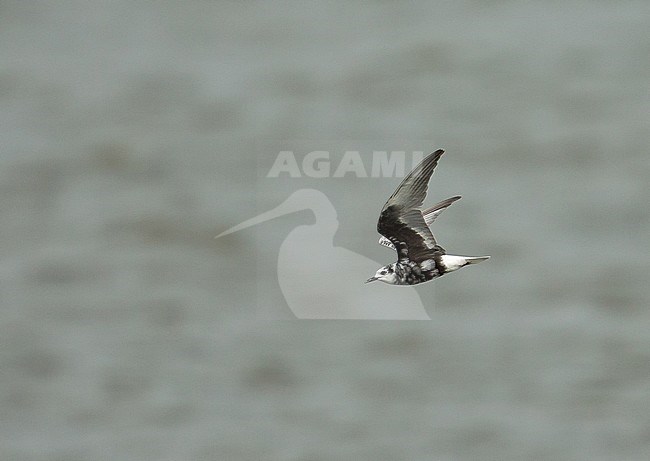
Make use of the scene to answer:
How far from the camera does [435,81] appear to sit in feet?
6.77

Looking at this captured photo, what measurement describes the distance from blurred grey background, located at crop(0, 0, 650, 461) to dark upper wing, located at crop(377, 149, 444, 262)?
0.14 ft

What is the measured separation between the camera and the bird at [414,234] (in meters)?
2.02

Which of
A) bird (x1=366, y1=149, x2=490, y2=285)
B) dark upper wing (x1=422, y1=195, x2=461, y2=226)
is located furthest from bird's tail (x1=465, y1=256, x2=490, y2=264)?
dark upper wing (x1=422, y1=195, x2=461, y2=226)

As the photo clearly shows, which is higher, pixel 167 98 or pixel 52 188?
pixel 167 98

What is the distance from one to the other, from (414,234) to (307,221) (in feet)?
0.94

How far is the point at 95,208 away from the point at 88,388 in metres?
0.50

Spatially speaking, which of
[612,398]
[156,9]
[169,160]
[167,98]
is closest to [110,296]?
[169,160]

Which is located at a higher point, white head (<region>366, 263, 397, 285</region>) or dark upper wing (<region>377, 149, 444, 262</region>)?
dark upper wing (<region>377, 149, 444, 262</region>)

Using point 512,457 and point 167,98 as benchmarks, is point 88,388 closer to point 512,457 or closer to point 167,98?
point 167,98

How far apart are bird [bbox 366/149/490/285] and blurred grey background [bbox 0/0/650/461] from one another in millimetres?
34

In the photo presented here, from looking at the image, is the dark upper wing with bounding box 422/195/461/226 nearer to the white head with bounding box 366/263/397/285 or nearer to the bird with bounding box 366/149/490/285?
the bird with bounding box 366/149/490/285

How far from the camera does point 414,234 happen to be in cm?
202

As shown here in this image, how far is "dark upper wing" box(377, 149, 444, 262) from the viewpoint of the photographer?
2021 millimetres

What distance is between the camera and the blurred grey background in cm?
204
